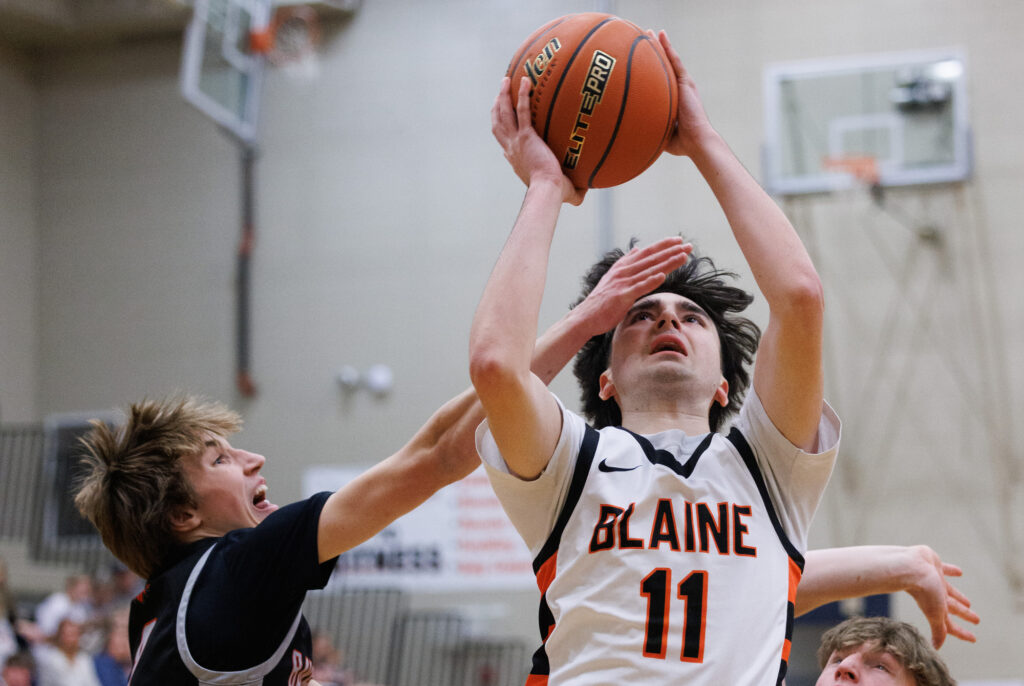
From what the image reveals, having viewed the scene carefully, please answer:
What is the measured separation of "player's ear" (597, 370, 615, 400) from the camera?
2.63 m

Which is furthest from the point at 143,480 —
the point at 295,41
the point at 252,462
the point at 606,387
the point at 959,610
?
the point at 295,41

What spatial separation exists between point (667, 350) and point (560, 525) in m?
0.49

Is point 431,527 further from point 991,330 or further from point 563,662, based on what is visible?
point 563,662

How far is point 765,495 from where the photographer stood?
223 centimetres

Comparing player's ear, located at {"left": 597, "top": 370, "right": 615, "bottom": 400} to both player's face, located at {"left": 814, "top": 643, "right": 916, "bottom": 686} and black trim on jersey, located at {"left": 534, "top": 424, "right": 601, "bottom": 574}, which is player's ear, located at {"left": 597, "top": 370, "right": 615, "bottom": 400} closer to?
black trim on jersey, located at {"left": 534, "top": 424, "right": 601, "bottom": 574}

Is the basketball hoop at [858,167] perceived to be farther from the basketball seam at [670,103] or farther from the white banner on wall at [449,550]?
the basketball seam at [670,103]

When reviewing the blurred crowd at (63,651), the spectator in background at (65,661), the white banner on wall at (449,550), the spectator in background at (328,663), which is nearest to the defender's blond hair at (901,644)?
the blurred crowd at (63,651)

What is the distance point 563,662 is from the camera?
213 centimetres

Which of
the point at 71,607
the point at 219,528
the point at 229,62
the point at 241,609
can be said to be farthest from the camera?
the point at 229,62

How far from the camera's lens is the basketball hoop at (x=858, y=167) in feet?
33.4

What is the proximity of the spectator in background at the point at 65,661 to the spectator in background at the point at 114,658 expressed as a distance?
15 centimetres

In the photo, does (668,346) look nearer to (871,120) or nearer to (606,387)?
(606,387)

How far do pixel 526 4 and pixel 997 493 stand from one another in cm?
686

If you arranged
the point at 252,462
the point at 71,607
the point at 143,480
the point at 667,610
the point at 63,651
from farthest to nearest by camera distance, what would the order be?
the point at 71,607 → the point at 63,651 → the point at 252,462 → the point at 143,480 → the point at 667,610
